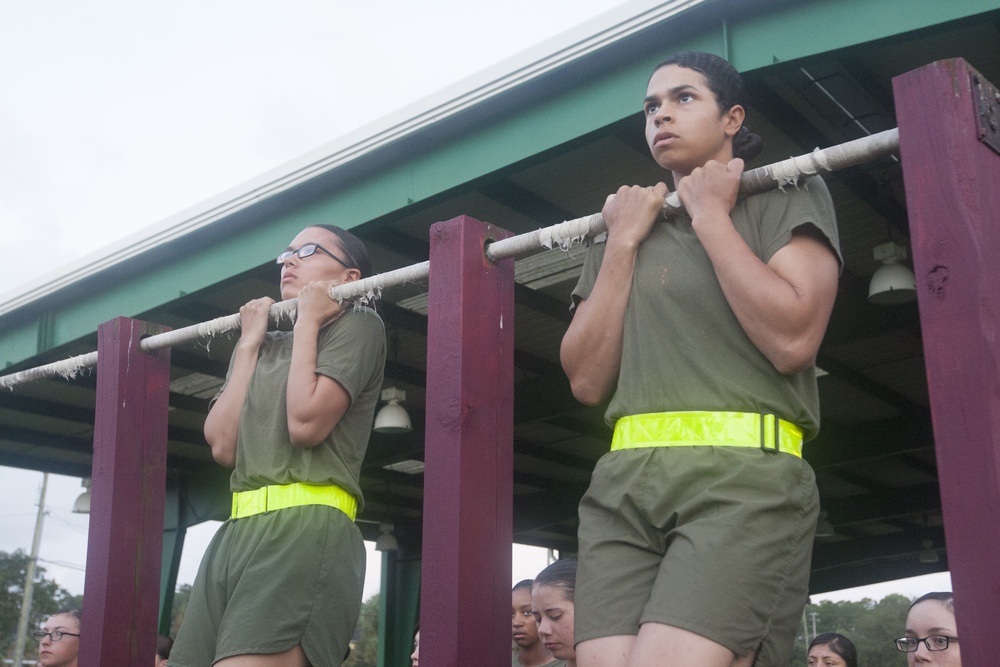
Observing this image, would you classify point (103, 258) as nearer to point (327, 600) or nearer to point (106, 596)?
point (106, 596)

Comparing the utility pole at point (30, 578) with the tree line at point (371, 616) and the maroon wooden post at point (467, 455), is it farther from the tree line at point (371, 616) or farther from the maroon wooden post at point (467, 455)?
the maroon wooden post at point (467, 455)

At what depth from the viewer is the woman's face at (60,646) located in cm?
600

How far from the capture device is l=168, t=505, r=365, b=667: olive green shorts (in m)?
2.77

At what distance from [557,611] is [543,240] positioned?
2521 mm

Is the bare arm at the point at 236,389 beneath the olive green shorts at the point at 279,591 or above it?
above

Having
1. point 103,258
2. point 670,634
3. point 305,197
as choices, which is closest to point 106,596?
point 670,634

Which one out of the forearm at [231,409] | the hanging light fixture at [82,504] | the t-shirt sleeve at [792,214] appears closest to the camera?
the t-shirt sleeve at [792,214]

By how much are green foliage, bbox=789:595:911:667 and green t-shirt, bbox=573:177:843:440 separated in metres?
12.7

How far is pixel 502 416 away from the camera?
2.65 meters

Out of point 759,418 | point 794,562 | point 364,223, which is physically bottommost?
point 794,562

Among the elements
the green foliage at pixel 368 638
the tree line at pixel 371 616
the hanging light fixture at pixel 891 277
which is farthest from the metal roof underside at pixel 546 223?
the green foliage at pixel 368 638

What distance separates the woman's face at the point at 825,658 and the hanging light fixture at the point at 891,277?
98.3 inches

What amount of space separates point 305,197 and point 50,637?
113 inches

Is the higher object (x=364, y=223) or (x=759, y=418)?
(x=364, y=223)
